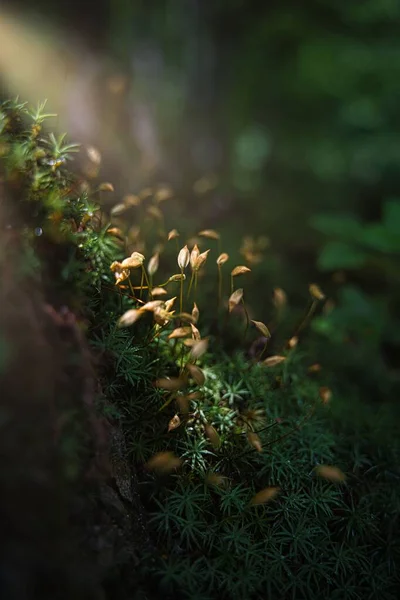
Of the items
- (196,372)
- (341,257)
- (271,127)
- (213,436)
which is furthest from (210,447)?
(271,127)

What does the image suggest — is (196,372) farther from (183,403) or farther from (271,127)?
(271,127)

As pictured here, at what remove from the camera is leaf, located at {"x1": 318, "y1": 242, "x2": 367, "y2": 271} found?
300 centimetres

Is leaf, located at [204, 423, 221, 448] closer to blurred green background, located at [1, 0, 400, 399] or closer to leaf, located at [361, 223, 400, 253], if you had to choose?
blurred green background, located at [1, 0, 400, 399]

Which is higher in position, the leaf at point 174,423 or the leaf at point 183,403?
the leaf at point 183,403

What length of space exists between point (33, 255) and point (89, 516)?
0.60 metres

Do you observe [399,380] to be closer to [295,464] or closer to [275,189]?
[295,464]

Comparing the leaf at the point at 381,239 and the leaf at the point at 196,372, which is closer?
the leaf at the point at 196,372

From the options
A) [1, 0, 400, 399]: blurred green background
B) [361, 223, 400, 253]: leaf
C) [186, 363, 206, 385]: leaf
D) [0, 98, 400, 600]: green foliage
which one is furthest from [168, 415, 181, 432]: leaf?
[361, 223, 400, 253]: leaf

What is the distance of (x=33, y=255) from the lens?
1108mm

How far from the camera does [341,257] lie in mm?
3033

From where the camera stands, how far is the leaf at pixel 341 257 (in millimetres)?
3004

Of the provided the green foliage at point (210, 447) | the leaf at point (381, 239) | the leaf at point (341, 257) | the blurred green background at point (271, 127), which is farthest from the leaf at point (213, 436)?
the leaf at point (381, 239)

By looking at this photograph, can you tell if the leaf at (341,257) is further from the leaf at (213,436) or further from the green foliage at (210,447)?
the leaf at (213,436)

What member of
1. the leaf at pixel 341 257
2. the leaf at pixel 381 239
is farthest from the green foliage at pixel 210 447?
the leaf at pixel 381 239
